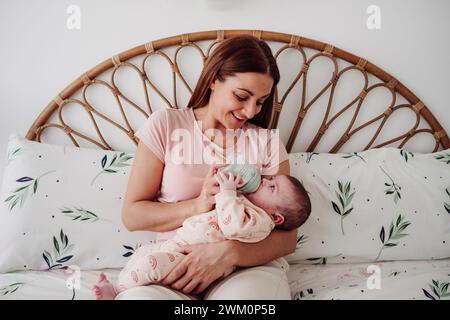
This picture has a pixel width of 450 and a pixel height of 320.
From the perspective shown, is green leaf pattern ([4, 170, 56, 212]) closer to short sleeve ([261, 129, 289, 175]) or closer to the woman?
the woman

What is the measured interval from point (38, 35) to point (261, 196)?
118 centimetres

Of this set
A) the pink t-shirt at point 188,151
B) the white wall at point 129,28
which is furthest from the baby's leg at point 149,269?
the white wall at point 129,28

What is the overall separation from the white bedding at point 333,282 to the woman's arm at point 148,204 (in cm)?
27

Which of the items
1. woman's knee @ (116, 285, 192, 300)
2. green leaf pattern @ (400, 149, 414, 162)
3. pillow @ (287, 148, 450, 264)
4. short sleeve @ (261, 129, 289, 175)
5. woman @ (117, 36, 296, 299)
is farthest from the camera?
green leaf pattern @ (400, 149, 414, 162)

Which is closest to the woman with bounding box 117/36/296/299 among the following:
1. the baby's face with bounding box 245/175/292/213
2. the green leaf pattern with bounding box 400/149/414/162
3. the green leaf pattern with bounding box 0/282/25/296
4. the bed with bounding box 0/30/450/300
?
the baby's face with bounding box 245/175/292/213

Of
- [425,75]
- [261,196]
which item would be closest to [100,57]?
[261,196]

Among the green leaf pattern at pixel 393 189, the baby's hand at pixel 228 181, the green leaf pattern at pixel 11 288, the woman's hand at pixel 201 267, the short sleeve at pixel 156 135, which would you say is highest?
the short sleeve at pixel 156 135

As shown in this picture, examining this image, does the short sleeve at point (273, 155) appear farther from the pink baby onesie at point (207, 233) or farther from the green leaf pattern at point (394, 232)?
the green leaf pattern at point (394, 232)

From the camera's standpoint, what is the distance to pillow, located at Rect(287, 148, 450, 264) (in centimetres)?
140

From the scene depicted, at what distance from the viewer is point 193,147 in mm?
1258

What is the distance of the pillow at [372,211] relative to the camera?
140 centimetres

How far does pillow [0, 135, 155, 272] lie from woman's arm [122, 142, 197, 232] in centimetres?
19

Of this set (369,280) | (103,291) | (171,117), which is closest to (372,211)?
(369,280)

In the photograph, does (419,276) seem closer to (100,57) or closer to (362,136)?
(362,136)
